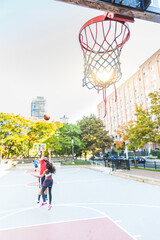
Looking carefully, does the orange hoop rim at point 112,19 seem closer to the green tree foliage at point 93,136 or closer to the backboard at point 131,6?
the backboard at point 131,6

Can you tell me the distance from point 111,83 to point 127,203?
4.80 meters

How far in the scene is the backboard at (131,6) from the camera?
2449 mm

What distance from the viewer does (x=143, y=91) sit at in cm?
4081

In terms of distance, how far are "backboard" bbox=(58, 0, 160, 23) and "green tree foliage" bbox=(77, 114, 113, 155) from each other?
30307 mm

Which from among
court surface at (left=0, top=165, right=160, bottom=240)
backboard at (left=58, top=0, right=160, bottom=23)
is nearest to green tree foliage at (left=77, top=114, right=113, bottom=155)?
court surface at (left=0, top=165, right=160, bottom=240)

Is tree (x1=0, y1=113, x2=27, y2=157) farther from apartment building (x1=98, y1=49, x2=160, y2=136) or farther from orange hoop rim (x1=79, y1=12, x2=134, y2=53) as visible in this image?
apartment building (x1=98, y1=49, x2=160, y2=136)

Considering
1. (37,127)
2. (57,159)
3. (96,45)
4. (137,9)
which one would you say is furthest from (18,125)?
(137,9)

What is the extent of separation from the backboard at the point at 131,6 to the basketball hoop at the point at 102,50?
1.04 m

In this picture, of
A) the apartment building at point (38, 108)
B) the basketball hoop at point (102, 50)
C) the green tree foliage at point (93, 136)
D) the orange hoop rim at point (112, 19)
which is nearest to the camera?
the orange hoop rim at point (112, 19)

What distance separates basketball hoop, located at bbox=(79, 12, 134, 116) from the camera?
13.4 feet

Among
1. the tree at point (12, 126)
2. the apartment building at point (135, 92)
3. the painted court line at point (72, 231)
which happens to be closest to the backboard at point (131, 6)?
the painted court line at point (72, 231)

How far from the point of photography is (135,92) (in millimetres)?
44625

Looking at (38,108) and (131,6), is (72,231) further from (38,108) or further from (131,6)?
(38,108)

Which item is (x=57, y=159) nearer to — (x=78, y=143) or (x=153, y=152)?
(x=78, y=143)
